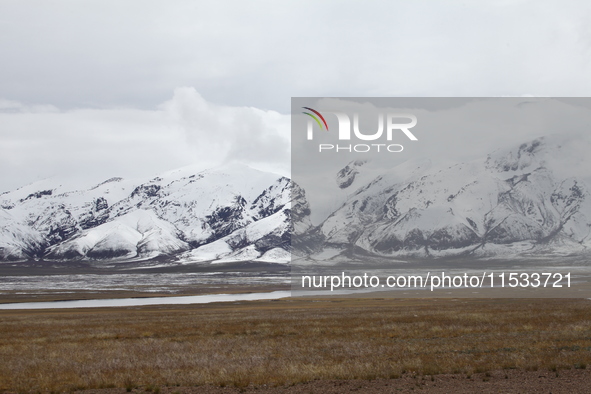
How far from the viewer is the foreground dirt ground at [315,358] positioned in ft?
Result: 61.7

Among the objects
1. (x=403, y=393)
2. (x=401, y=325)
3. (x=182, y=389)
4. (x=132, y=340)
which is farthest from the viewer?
(x=401, y=325)

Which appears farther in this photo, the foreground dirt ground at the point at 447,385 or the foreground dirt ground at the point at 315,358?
the foreground dirt ground at the point at 315,358

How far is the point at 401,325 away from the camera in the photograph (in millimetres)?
35906

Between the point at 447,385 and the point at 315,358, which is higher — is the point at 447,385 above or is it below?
above

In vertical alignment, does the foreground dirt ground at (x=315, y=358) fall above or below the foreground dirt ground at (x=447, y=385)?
below

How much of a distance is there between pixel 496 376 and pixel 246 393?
8.06 m

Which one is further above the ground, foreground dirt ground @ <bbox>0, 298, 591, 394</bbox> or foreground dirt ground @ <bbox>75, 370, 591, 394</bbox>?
foreground dirt ground @ <bbox>75, 370, 591, 394</bbox>

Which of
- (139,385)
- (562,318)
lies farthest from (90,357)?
(562,318)

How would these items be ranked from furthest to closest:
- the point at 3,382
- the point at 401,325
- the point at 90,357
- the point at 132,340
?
the point at 401,325 < the point at 132,340 < the point at 90,357 < the point at 3,382

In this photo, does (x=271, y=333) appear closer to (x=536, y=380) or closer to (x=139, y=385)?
(x=139, y=385)

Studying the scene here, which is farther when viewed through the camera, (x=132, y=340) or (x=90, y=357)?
(x=132, y=340)

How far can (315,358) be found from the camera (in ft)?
78.1

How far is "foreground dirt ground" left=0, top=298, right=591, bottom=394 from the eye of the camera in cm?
1880

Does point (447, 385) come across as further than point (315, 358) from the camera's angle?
No
